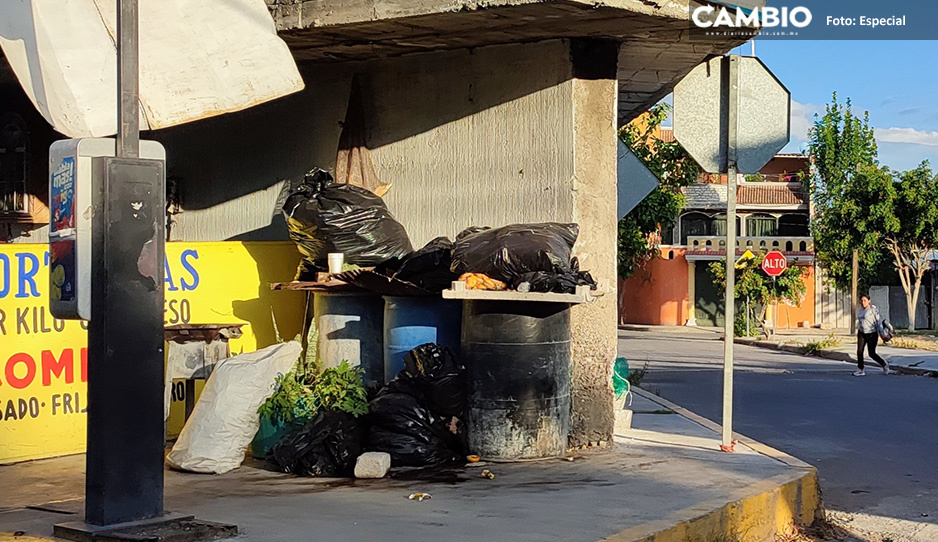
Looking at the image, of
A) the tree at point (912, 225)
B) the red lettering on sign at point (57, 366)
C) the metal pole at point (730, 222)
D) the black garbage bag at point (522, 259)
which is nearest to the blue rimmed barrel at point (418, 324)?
the black garbage bag at point (522, 259)

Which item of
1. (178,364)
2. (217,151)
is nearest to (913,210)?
(217,151)

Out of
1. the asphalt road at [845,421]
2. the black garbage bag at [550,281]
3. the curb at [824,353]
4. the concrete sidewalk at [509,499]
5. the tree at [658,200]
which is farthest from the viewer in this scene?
the tree at [658,200]

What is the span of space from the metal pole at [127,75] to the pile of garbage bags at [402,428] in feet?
9.02

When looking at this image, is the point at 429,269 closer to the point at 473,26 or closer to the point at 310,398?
the point at 310,398

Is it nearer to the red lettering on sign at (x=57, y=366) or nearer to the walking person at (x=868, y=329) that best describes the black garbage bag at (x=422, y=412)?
the red lettering on sign at (x=57, y=366)

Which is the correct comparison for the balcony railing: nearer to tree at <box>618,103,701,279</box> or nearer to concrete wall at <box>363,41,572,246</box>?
tree at <box>618,103,701,279</box>

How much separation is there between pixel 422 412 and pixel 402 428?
19 cm

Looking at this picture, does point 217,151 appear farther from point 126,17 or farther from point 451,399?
point 126,17

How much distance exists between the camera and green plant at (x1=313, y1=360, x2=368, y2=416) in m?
7.37

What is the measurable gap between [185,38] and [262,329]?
9.39 ft

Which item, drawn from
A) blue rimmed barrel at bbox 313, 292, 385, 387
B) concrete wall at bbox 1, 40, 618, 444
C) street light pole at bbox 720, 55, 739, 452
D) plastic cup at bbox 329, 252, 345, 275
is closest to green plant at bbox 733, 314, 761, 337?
concrete wall at bbox 1, 40, 618, 444

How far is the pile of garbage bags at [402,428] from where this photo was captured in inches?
275

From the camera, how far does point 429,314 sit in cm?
774

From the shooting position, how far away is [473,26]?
25.1ft
